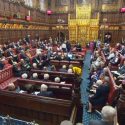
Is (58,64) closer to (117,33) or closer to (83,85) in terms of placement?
(83,85)

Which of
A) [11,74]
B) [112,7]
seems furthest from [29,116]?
[112,7]

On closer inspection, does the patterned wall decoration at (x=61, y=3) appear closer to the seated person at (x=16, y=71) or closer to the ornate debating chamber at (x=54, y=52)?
the ornate debating chamber at (x=54, y=52)

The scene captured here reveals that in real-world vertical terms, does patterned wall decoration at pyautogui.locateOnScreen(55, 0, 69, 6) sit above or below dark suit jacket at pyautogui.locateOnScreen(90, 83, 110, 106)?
above

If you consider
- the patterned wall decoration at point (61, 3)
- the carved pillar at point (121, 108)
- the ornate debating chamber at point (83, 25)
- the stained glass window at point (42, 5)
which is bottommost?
the carved pillar at point (121, 108)

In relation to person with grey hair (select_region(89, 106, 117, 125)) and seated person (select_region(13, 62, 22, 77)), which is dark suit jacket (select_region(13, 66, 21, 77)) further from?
person with grey hair (select_region(89, 106, 117, 125))

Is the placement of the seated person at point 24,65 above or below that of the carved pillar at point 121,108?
above

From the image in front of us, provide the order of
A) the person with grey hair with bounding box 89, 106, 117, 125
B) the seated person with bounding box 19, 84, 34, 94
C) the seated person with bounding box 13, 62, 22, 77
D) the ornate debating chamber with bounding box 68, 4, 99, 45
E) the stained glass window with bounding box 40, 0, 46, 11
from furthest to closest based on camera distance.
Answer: the stained glass window with bounding box 40, 0, 46, 11
the ornate debating chamber with bounding box 68, 4, 99, 45
the seated person with bounding box 13, 62, 22, 77
the seated person with bounding box 19, 84, 34, 94
the person with grey hair with bounding box 89, 106, 117, 125

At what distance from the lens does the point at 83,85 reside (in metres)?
8.33

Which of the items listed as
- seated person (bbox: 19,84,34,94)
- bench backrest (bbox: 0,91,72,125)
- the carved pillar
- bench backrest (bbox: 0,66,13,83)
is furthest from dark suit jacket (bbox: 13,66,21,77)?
the carved pillar

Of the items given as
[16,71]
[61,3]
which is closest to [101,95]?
[16,71]

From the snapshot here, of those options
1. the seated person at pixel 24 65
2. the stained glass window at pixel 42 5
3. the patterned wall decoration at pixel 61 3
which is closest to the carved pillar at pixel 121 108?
the seated person at pixel 24 65

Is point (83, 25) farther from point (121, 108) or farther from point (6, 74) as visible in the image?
point (121, 108)

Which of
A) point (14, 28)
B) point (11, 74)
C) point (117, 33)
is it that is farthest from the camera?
point (117, 33)

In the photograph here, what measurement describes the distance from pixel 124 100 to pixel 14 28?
1390 centimetres
